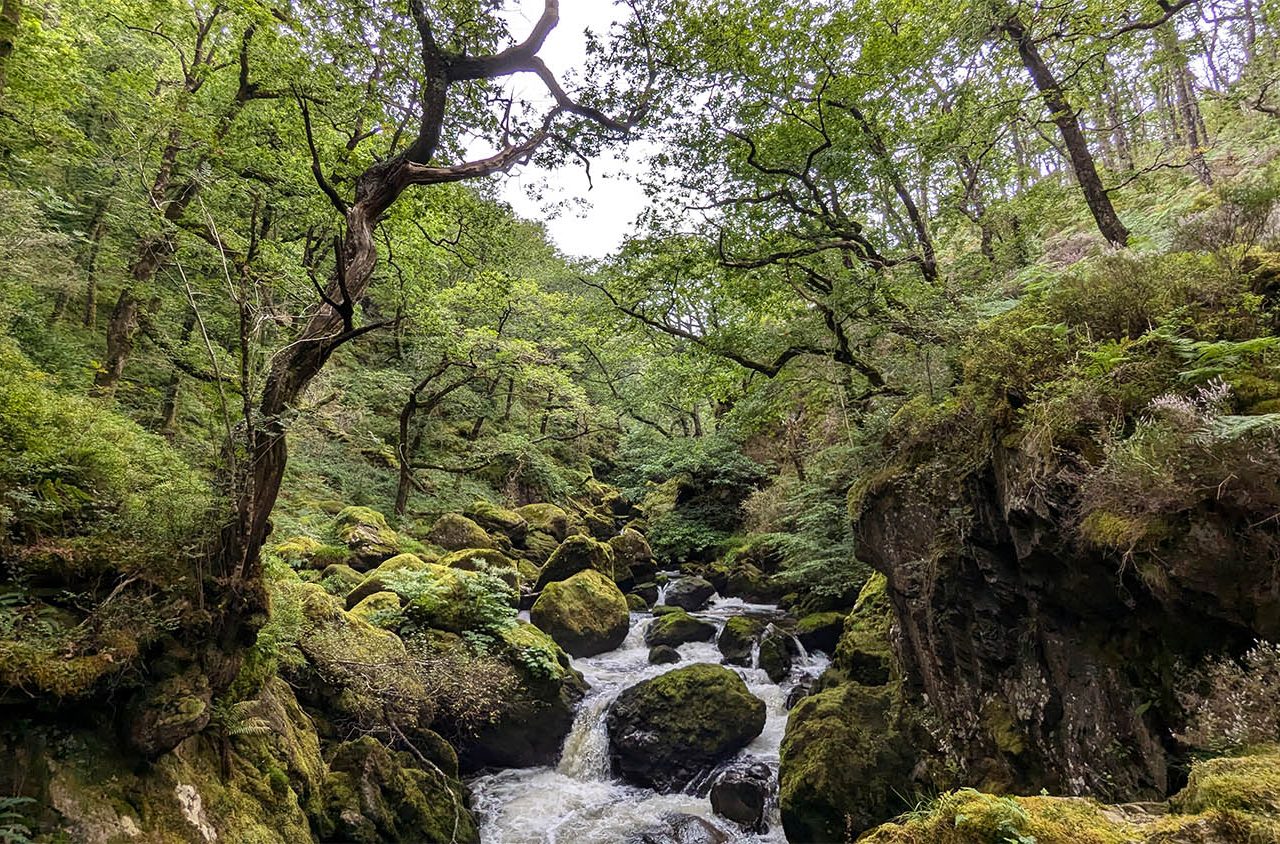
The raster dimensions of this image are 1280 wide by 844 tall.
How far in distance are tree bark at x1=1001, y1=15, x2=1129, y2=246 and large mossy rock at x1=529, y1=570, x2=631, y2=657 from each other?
10.8m

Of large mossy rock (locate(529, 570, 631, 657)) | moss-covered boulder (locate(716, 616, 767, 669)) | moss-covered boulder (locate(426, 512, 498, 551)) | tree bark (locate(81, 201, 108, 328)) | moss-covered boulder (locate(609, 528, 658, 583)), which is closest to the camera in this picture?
tree bark (locate(81, 201, 108, 328))

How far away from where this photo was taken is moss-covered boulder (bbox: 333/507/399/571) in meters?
11.9

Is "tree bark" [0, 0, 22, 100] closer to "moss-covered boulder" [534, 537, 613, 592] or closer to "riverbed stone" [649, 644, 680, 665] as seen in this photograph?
"moss-covered boulder" [534, 537, 613, 592]

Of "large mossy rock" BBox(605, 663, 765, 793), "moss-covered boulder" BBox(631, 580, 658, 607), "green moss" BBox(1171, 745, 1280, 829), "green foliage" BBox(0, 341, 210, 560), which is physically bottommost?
"large mossy rock" BBox(605, 663, 765, 793)

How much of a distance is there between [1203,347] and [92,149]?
40.2ft

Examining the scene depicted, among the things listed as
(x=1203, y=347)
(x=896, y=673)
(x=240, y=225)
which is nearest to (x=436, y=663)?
(x=896, y=673)

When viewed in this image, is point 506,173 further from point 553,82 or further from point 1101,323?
point 1101,323

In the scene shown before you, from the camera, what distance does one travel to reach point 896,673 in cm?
786

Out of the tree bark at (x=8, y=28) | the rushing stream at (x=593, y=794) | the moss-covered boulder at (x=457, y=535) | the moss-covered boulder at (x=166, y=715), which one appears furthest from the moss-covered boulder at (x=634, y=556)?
the tree bark at (x=8, y=28)

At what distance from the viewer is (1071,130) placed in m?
7.64

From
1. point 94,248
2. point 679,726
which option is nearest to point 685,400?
point 679,726

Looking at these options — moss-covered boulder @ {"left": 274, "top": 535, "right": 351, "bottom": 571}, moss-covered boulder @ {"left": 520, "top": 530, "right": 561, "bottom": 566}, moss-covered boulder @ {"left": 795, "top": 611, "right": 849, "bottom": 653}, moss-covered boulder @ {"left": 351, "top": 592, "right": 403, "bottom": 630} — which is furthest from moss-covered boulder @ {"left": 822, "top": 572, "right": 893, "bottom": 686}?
moss-covered boulder @ {"left": 274, "top": 535, "right": 351, "bottom": 571}

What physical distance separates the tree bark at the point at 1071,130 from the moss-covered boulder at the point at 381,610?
441 inches

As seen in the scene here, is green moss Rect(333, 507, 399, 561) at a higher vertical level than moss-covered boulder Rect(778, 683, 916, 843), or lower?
higher
